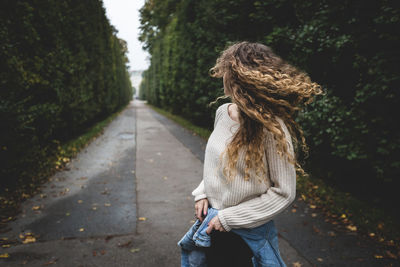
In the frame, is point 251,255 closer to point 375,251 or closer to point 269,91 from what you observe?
point 269,91

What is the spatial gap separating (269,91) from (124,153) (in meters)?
7.33

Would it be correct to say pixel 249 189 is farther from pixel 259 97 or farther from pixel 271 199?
pixel 259 97

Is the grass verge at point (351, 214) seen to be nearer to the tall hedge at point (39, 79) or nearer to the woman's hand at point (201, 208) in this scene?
the woman's hand at point (201, 208)

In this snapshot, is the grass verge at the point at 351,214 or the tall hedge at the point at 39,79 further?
the tall hedge at the point at 39,79

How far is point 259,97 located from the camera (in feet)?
4.37

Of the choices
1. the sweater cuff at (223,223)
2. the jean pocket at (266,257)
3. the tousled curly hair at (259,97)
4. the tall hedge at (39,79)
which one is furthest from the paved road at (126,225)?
the tousled curly hair at (259,97)

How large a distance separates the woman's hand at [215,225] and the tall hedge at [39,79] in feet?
14.3

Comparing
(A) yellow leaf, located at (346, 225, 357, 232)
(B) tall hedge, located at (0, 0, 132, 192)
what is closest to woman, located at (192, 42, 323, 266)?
(A) yellow leaf, located at (346, 225, 357, 232)

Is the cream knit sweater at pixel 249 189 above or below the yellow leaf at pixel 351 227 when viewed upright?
above

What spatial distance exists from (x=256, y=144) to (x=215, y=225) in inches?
19.0

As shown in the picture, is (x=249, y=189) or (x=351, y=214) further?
(x=351, y=214)

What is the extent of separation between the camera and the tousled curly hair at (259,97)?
1.30 metres

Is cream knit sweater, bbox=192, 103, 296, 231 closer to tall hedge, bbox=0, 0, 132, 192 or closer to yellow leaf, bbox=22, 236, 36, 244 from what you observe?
yellow leaf, bbox=22, 236, 36, 244

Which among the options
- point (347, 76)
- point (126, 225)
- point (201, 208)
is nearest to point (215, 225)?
point (201, 208)
